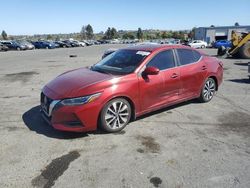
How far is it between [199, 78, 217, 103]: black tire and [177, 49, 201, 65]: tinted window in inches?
29.0

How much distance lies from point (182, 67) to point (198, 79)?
695 millimetres

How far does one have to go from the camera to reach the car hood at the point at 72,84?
4855 mm

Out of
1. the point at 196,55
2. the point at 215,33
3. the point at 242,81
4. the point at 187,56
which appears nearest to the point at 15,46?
the point at 242,81

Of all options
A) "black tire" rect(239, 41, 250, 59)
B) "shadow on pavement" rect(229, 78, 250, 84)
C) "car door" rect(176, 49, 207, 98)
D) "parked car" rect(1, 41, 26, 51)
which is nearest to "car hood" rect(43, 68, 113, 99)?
"car door" rect(176, 49, 207, 98)

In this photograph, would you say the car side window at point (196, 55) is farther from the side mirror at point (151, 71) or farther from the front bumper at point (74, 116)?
the front bumper at point (74, 116)

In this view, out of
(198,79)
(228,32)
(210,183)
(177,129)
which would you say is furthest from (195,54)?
(228,32)

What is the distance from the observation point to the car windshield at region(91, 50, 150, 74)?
5.53 metres

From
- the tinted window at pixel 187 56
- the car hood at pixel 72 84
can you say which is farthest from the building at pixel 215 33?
the car hood at pixel 72 84

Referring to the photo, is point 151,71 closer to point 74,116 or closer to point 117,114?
point 117,114

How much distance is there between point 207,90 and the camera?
23.4 ft

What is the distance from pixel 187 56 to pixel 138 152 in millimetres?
3112

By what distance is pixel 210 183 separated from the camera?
3500 mm

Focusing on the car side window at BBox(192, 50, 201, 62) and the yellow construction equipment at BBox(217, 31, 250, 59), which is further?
the yellow construction equipment at BBox(217, 31, 250, 59)

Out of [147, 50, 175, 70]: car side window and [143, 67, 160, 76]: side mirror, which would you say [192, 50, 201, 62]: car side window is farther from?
Answer: [143, 67, 160, 76]: side mirror
